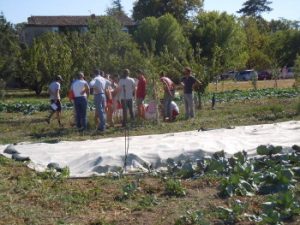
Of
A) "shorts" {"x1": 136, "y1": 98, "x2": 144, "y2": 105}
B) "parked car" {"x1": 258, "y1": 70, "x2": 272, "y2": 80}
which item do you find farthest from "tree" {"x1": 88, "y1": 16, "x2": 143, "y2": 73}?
"parked car" {"x1": 258, "y1": 70, "x2": 272, "y2": 80}

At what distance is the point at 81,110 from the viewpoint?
1608 centimetres

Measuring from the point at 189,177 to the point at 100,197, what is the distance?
1660 mm

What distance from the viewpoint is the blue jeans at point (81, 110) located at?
52.3ft

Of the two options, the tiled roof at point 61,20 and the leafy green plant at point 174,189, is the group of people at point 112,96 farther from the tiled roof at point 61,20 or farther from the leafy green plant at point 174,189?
the tiled roof at point 61,20

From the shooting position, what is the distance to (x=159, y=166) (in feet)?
32.2

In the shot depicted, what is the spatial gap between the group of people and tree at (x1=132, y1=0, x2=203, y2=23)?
5099cm

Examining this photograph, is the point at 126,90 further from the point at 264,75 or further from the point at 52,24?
the point at 52,24

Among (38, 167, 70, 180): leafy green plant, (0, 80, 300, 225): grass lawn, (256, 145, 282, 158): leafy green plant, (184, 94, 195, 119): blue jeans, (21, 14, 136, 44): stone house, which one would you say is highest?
(21, 14, 136, 44): stone house

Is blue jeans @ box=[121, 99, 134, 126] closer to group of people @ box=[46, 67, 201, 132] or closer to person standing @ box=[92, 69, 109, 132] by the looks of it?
group of people @ box=[46, 67, 201, 132]

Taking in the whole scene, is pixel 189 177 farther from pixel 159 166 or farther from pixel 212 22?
pixel 212 22

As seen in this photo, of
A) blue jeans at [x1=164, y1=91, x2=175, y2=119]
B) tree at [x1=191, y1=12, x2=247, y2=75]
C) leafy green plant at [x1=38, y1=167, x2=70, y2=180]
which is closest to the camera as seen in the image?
leafy green plant at [x1=38, y1=167, x2=70, y2=180]

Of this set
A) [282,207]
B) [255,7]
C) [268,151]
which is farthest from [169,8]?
[282,207]

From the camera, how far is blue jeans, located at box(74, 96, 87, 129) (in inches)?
627

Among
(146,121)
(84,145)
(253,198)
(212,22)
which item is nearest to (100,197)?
(253,198)
